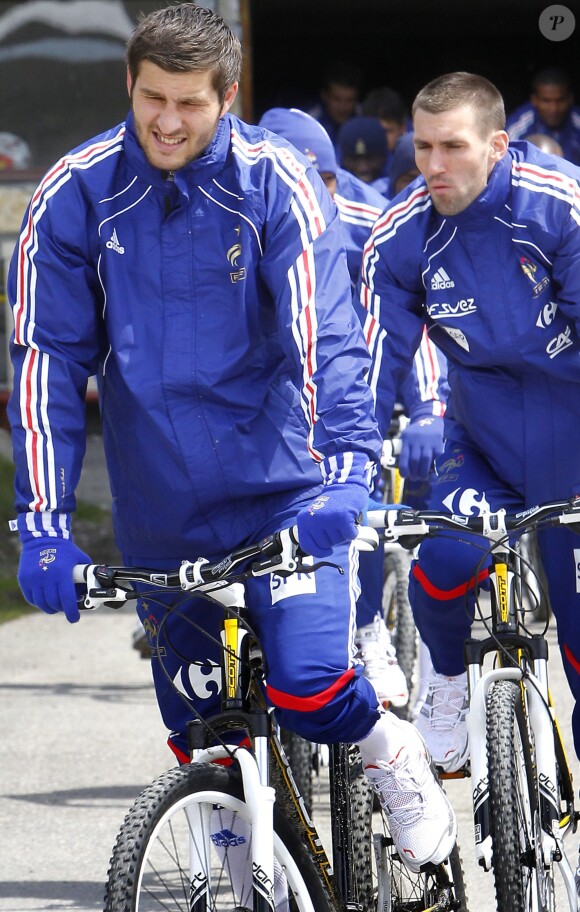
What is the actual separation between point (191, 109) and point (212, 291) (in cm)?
38

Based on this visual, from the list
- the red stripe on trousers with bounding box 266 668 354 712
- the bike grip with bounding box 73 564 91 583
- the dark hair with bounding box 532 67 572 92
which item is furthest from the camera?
the dark hair with bounding box 532 67 572 92

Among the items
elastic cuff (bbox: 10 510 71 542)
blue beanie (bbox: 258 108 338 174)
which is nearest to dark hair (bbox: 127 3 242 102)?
elastic cuff (bbox: 10 510 71 542)

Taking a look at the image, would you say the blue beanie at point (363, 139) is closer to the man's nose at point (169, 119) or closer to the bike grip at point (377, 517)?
the bike grip at point (377, 517)

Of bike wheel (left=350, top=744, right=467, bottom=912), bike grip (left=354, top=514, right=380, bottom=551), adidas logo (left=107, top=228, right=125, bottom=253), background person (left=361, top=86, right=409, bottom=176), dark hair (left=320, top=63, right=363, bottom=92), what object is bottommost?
bike wheel (left=350, top=744, right=467, bottom=912)

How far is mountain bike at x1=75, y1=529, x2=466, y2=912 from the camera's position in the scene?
298 cm

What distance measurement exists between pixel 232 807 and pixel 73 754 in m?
3.62

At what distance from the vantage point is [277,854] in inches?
127

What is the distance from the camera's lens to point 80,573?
3.15 meters

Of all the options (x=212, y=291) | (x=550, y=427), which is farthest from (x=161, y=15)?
(x=550, y=427)

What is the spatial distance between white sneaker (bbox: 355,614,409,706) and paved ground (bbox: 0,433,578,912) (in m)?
0.50

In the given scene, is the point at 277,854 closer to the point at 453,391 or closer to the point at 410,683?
the point at 453,391

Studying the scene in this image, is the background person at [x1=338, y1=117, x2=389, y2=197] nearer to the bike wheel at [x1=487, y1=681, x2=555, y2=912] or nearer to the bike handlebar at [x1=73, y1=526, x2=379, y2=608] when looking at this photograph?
the bike wheel at [x1=487, y1=681, x2=555, y2=912]

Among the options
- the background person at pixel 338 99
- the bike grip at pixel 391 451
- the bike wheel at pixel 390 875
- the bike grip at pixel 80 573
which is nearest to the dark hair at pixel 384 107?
the background person at pixel 338 99

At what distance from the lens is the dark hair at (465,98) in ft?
Result: 14.3
